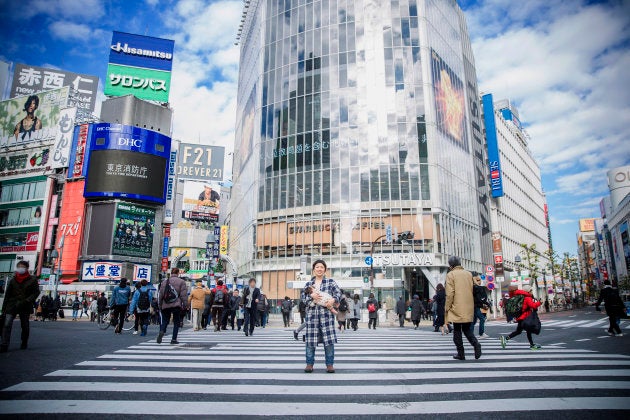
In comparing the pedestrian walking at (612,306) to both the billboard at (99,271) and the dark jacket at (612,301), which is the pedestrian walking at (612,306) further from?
the billboard at (99,271)

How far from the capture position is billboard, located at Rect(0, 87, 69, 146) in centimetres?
5741

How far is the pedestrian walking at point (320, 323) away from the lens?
586 centimetres

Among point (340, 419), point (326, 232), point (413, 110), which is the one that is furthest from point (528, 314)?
point (413, 110)

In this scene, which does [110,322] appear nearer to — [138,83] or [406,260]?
[406,260]

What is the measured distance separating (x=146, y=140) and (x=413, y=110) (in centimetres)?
3451

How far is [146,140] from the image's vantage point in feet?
170

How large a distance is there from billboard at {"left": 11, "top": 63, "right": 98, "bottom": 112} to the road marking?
80.2 m

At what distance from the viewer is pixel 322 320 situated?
19.6 ft

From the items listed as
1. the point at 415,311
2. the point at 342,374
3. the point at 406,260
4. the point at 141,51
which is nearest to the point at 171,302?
the point at 342,374

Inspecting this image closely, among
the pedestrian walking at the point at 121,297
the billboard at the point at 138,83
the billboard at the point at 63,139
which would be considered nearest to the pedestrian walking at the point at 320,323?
the pedestrian walking at the point at 121,297

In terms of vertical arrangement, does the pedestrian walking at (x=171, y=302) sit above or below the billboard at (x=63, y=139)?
below

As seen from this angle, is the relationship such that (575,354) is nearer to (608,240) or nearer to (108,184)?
(108,184)

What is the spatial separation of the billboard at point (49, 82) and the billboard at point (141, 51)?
2116 cm

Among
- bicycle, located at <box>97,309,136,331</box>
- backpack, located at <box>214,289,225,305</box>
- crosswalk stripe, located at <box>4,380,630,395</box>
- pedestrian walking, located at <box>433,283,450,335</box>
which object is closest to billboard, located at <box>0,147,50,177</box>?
bicycle, located at <box>97,309,136,331</box>
